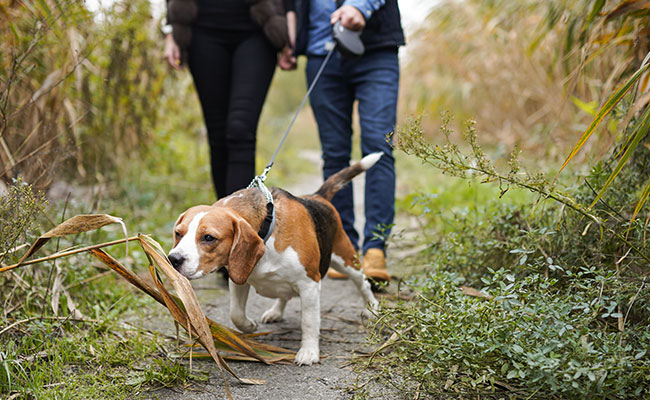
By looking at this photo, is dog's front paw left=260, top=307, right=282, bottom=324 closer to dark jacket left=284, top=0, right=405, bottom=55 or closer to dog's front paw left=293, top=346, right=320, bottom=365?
dog's front paw left=293, top=346, right=320, bottom=365

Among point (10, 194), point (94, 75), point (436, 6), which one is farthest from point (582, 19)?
point (436, 6)

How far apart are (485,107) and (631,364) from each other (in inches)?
299

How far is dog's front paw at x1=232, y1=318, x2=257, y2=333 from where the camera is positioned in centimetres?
253

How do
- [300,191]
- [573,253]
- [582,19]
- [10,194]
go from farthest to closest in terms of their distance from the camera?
1. [300,191]
2. [582,19]
3. [573,253]
4. [10,194]

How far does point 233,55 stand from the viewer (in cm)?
343

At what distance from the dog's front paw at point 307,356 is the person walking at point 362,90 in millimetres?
856

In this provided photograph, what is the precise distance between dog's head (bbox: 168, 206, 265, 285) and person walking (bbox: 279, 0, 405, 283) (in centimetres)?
113

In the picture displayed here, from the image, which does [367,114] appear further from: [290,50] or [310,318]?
[310,318]

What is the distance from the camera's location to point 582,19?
10.3ft

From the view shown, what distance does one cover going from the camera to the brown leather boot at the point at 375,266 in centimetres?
316

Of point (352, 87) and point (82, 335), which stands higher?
point (352, 87)

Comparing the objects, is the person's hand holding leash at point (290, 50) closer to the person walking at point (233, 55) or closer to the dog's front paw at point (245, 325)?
the person walking at point (233, 55)

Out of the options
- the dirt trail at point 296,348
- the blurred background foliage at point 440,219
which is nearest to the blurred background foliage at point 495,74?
the blurred background foliage at point 440,219

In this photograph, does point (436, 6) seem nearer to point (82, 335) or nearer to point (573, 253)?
point (573, 253)
